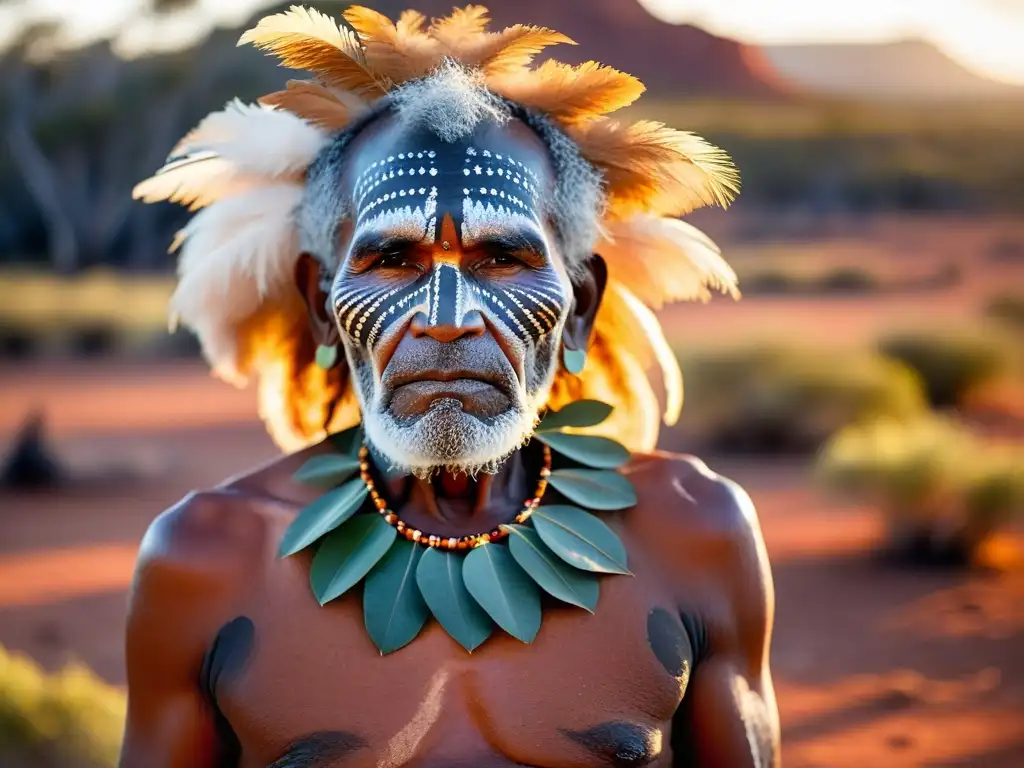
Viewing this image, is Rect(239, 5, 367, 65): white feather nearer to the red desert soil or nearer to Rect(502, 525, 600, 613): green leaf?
Rect(502, 525, 600, 613): green leaf

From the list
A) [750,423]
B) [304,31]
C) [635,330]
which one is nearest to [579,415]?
[635,330]

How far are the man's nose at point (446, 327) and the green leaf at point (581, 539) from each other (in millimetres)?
469

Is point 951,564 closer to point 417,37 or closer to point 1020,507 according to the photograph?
point 1020,507

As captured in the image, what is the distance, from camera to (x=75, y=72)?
119ft

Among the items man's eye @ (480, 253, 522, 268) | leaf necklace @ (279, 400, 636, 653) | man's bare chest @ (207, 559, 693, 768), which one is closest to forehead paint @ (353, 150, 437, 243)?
man's eye @ (480, 253, 522, 268)

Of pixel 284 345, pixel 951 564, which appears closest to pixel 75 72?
pixel 951 564

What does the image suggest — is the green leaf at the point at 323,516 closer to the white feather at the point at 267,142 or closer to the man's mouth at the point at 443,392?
the man's mouth at the point at 443,392

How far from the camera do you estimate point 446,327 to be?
2.33 m

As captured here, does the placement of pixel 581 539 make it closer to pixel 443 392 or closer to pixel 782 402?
pixel 443 392

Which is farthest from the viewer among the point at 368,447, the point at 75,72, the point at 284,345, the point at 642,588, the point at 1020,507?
the point at 75,72

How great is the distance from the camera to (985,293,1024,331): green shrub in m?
21.9

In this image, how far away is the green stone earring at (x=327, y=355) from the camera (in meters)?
2.70

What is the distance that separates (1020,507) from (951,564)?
2.17 feet

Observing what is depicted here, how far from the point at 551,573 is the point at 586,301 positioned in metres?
A: 0.66
